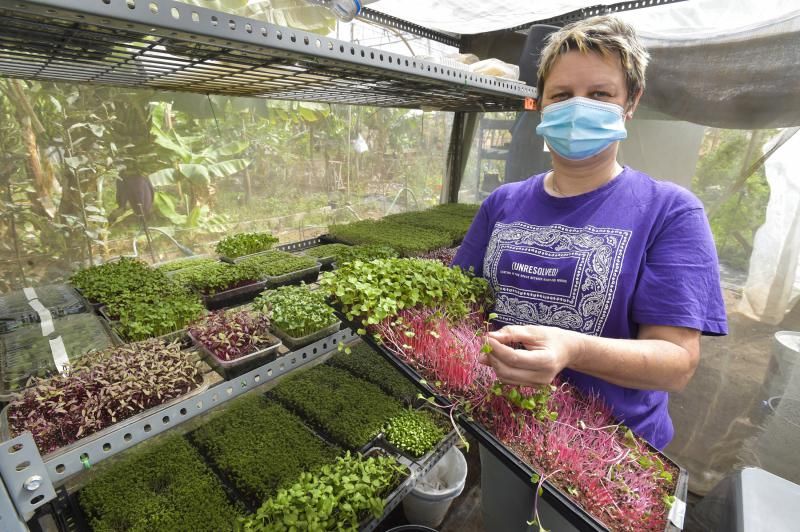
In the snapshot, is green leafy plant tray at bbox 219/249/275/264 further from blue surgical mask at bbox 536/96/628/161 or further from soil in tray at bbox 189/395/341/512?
blue surgical mask at bbox 536/96/628/161

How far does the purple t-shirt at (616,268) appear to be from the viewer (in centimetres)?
107

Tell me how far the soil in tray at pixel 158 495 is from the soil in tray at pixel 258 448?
0.06 metres

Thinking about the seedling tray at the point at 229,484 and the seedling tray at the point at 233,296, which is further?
the seedling tray at the point at 233,296

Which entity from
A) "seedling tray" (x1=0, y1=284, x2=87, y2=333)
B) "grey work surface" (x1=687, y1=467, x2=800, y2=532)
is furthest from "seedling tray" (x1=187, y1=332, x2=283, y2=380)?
"grey work surface" (x1=687, y1=467, x2=800, y2=532)

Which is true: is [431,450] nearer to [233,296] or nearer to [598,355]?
[598,355]

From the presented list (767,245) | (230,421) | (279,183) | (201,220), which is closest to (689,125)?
(767,245)

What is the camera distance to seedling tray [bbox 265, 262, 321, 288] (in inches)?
88.6

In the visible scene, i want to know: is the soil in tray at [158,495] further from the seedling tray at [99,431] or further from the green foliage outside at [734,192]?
the green foliage outside at [734,192]

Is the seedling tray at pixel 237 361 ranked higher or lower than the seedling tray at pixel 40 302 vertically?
lower

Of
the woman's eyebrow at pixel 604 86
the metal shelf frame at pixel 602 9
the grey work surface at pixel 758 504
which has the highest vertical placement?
the metal shelf frame at pixel 602 9

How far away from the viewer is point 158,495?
1371 mm

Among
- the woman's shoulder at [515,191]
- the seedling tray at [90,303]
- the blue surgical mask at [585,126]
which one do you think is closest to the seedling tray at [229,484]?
the seedling tray at [90,303]

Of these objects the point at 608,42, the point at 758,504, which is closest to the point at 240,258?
the point at 608,42

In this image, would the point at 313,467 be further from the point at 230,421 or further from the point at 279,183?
the point at 279,183
